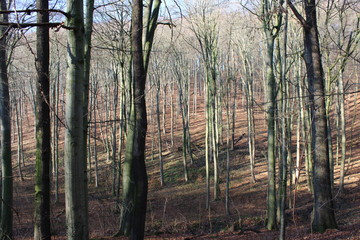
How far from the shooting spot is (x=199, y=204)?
1314 cm

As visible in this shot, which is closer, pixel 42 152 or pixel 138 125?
pixel 138 125

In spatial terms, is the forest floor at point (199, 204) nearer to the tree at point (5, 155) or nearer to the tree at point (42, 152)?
the tree at point (42, 152)

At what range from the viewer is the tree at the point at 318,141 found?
26.8 ft

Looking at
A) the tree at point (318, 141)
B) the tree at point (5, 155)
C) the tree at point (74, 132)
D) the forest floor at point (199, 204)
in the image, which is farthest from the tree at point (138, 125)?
the tree at point (318, 141)

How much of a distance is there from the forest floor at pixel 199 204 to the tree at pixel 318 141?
382 mm

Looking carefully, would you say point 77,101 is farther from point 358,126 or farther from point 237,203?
point 358,126

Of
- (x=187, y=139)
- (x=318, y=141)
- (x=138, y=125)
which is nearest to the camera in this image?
(x=138, y=125)

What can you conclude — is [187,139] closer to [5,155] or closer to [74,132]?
[5,155]

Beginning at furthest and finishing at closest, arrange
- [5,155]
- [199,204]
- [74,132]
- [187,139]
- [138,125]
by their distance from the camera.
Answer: [187,139]
[199,204]
[5,155]
[138,125]
[74,132]

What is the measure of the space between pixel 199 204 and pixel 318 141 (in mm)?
6142

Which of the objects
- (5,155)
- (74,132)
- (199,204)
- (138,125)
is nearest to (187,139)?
(199,204)

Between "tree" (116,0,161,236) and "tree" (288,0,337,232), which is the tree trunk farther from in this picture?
"tree" (116,0,161,236)

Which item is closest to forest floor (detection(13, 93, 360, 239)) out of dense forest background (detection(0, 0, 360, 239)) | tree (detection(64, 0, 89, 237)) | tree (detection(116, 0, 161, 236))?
dense forest background (detection(0, 0, 360, 239))

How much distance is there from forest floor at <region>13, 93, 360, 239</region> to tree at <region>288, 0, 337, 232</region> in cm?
38
